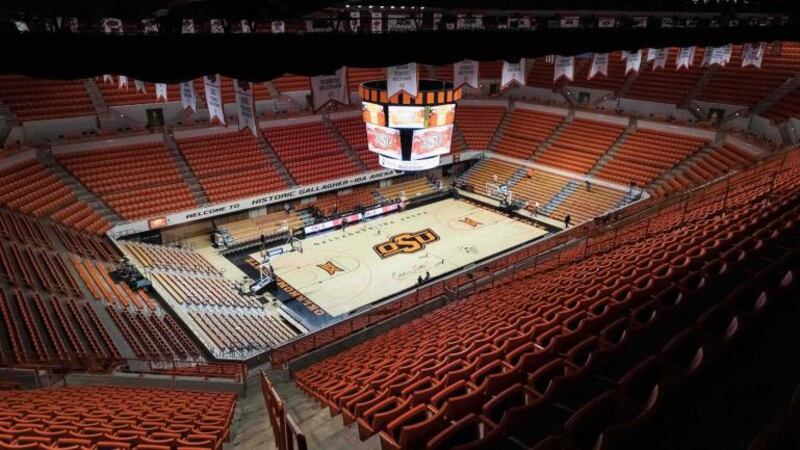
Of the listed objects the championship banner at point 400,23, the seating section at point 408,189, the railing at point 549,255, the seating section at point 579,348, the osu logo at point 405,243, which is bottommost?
the osu logo at point 405,243

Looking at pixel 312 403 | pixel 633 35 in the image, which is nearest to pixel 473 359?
pixel 312 403

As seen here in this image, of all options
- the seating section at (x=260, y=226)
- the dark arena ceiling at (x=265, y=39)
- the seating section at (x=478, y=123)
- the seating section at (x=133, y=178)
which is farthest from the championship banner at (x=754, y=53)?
the seating section at (x=133, y=178)

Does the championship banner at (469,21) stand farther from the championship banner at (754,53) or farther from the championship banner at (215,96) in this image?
the championship banner at (754,53)

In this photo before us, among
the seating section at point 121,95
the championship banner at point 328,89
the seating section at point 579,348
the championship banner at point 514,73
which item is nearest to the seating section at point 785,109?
the seating section at point 579,348

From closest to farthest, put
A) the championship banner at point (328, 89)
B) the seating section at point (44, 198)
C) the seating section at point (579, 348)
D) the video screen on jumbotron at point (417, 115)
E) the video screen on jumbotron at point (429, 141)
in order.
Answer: the seating section at point (579, 348) < the championship banner at point (328, 89) < the video screen on jumbotron at point (417, 115) < the video screen on jumbotron at point (429, 141) < the seating section at point (44, 198)

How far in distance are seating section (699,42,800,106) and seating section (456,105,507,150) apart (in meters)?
11.3

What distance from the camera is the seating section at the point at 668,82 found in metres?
26.9

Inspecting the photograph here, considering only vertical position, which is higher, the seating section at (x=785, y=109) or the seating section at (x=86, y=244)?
the seating section at (x=785, y=109)

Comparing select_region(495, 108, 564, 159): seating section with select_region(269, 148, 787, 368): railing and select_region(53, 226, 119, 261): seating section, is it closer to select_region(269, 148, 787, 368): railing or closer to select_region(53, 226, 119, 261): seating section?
select_region(269, 148, 787, 368): railing

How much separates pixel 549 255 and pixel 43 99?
22385 millimetres

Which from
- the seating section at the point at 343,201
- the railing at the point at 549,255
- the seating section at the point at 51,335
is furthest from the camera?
the seating section at the point at 343,201

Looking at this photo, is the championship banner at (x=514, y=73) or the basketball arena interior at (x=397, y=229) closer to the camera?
the basketball arena interior at (x=397, y=229)

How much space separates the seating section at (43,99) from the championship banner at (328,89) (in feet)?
49.1

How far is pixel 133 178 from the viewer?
21.3m
